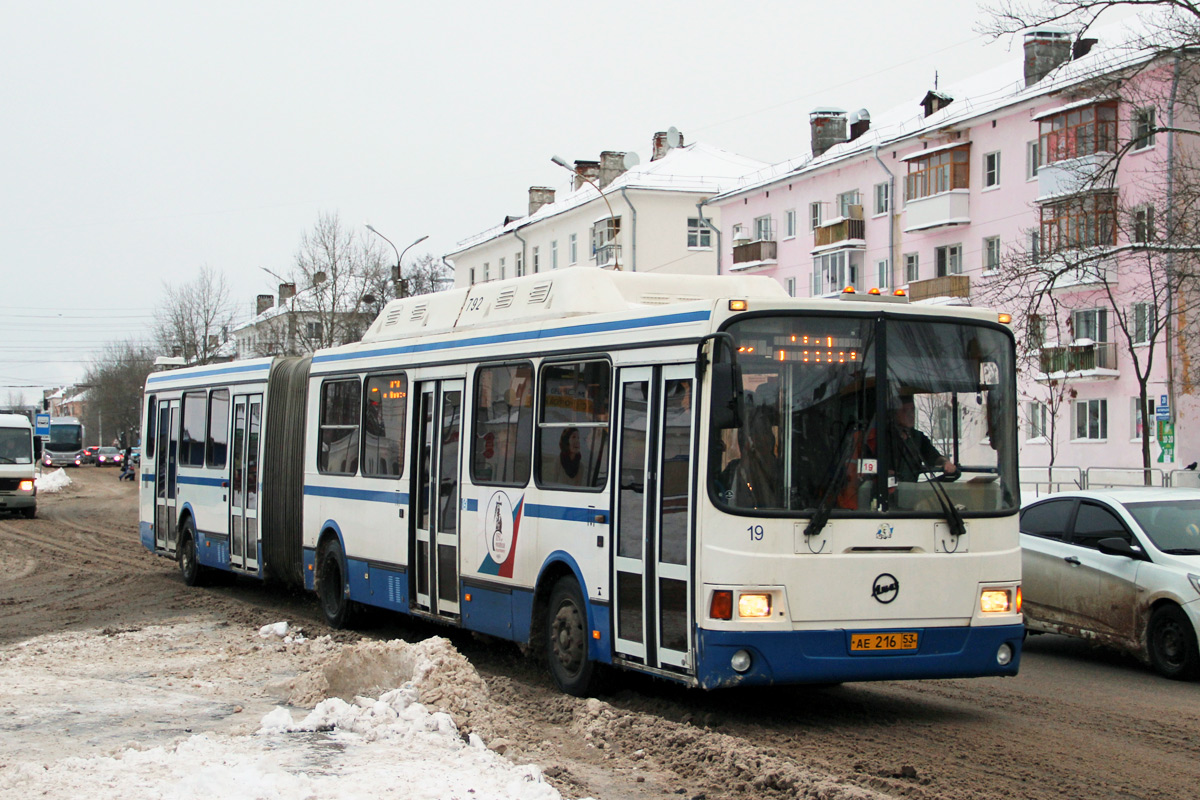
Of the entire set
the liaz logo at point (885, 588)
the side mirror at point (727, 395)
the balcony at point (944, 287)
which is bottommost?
the liaz logo at point (885, 588)

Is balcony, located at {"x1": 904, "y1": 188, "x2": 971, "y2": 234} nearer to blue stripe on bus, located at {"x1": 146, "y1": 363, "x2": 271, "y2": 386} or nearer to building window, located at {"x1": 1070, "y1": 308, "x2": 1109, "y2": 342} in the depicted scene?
building window, located at {"x1": 1070, "y1": 308, "x2": 1109, "y2": 342}

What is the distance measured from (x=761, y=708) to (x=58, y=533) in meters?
25.1

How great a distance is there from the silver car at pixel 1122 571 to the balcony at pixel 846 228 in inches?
1497

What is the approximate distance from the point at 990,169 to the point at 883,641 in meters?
39.3

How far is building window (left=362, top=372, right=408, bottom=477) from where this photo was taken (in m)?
13.2

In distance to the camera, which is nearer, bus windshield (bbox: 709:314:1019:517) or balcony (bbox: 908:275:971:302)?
bus windshield (bbox: 709:314:1019:517)

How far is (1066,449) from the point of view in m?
41.2

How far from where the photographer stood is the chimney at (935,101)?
4919 cm

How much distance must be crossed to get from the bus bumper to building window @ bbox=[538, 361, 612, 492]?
6.01 feet

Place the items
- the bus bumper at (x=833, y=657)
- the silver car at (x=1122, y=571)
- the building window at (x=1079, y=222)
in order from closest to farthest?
the bus bumper at (x=833, y=657) < the silver car at (x=1122, y=571) < the building window at (x=1079, y=222)

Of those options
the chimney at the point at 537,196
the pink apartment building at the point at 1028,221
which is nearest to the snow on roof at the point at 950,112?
the pink apartment building at the point at 1028,221

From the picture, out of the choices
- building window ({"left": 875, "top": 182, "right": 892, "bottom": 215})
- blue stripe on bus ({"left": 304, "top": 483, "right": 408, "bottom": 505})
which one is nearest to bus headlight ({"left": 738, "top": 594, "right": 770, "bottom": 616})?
blue stripe on bus ({"left": 304, "top": 483, "right": 408, "bottom": 505})

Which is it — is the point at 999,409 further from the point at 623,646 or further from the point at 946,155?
the point at 946,155

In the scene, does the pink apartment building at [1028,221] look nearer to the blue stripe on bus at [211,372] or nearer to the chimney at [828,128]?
the chimney at [828,128]
